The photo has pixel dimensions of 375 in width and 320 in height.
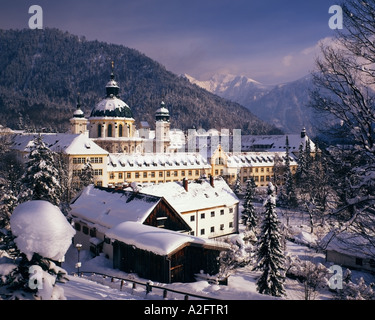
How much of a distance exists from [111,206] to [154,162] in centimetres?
3665

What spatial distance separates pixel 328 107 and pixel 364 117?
36.3 inches

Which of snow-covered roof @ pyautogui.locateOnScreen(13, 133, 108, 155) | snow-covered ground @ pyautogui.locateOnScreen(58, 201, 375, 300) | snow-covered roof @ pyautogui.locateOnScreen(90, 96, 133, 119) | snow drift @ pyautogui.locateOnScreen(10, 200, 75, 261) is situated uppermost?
snow-covered roof @ pyautogui.locateOnScreen(90, 96, 133, 119)

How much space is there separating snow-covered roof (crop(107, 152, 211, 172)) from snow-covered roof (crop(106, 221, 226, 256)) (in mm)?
38758

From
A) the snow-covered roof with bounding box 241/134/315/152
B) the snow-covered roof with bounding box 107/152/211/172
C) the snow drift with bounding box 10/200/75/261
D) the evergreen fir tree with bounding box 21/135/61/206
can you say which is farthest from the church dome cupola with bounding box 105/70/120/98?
the snow drift with bounding box 10/200/75/261

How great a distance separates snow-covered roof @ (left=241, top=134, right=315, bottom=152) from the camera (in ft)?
356

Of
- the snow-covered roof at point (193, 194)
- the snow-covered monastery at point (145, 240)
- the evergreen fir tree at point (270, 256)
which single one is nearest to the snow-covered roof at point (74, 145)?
the snow-covered roof at point (193, 194)

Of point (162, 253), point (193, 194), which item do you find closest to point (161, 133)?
point (193, 194)

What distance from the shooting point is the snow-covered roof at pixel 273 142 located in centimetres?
10850

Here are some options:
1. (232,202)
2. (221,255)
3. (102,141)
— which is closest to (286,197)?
(232,202)

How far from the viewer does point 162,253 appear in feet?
68.9

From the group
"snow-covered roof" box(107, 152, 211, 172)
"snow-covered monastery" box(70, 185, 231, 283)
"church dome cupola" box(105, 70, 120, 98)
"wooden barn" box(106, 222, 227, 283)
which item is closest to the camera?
"wooden barn" box(106, 222, 227, 283)

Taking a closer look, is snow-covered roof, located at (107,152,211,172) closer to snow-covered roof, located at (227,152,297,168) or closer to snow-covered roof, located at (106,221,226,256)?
snow-covered roof, located at (227,152,297,168)
